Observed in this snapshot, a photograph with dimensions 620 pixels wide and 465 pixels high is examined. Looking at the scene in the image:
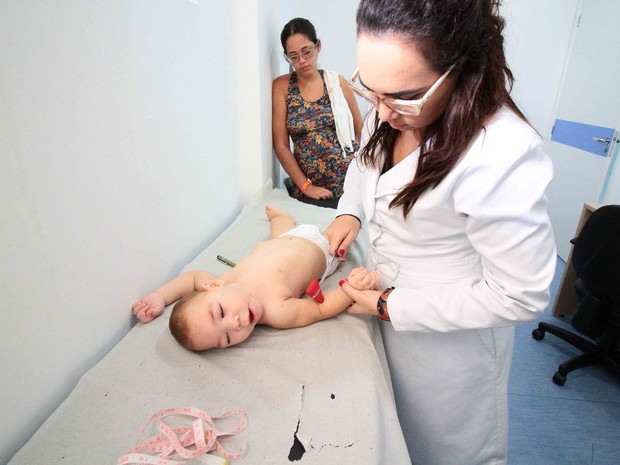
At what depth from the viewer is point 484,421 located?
42.3 inches

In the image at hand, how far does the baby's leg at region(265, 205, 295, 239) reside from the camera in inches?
68.9

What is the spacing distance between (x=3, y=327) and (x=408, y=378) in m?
1.07

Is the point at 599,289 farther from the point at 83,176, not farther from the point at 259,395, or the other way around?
the point at 83,176

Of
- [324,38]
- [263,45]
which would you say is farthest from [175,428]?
[324,38]

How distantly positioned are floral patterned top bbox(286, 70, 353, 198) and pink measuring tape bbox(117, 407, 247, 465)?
184 cm

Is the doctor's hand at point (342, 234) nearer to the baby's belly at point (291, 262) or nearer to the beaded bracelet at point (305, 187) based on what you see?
the baby's belly at point (291, 262)

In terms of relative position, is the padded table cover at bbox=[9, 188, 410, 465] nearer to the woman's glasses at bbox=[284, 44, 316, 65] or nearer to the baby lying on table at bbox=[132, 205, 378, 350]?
the baby lying on table at bbox=[132, 205, 378, 350]

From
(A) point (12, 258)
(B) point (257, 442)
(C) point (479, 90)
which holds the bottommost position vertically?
(B) point (257, 442)

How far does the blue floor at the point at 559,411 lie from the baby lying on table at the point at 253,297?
1.27 m

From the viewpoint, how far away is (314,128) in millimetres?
2414

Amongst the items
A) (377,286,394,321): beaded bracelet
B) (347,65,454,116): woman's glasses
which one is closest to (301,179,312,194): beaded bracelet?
(377,286,394,321): beaded bracelet

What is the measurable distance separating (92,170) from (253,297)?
61 centimetres

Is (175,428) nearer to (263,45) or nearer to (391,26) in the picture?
(391,26)

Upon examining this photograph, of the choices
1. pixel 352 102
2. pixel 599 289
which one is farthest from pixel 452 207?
pixel 352 102
